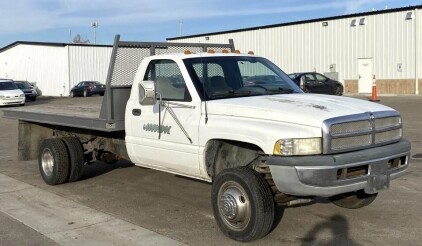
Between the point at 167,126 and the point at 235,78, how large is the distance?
3.42 ft

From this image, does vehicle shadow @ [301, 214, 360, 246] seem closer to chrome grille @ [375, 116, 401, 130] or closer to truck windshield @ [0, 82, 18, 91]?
chrome grille @ [375, 116, 401, 130]

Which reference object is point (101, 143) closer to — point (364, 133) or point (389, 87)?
point (364, 133)

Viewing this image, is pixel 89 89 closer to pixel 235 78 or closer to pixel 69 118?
pixel 69 118

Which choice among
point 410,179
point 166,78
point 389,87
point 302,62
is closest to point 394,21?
point 389,87

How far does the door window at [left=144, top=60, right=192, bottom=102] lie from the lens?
20.0 ft

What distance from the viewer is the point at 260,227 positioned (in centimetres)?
507

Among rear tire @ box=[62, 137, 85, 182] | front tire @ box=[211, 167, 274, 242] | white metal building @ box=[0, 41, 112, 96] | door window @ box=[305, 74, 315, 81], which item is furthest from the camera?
white metal building @ box=[0, 41, 112, 96]

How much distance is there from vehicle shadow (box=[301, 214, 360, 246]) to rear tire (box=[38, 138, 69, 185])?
421cm

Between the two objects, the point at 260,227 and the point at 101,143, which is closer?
the point at 260,227

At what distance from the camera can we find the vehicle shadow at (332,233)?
206 inches

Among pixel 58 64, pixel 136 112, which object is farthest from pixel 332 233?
pixel 58 64

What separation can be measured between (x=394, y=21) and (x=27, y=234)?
32.8m

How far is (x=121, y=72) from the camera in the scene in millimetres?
7277

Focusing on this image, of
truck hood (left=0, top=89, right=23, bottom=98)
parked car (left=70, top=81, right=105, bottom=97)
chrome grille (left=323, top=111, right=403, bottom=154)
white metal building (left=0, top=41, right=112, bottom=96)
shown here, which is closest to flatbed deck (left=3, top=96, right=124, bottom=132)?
chrome grille (left=323, top=111, right=403, bottom=154)
